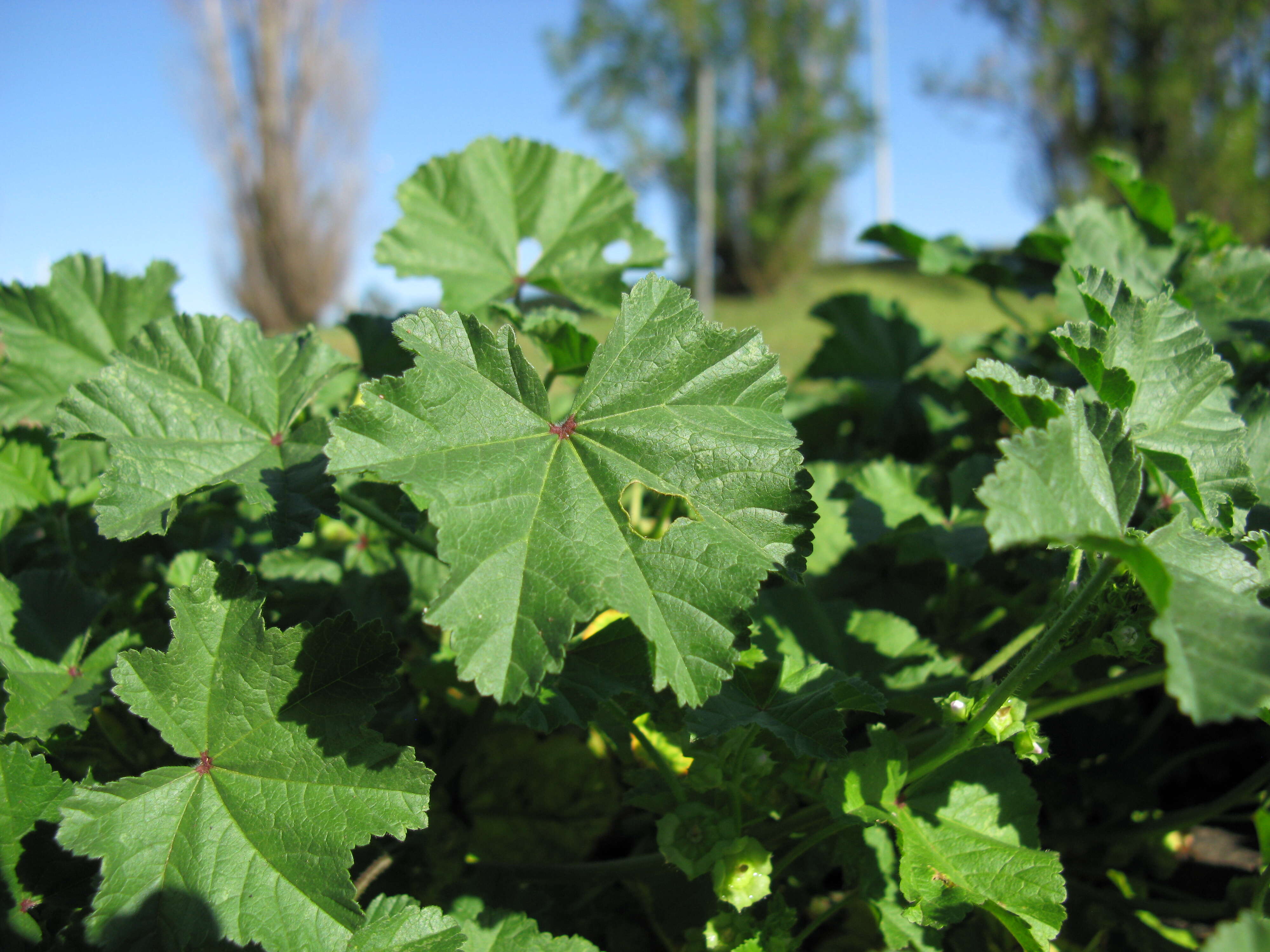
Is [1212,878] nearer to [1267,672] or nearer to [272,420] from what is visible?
[1267,672]

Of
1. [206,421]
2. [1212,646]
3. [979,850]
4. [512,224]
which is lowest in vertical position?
[979,850]

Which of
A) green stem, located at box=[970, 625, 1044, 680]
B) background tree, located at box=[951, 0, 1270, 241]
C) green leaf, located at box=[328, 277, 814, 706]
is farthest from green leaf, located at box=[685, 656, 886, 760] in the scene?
background tree, located at box=[951, 0, 1270, 241]

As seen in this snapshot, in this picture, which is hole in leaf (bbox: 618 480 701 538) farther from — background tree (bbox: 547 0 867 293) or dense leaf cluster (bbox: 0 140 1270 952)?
background tree (bbox: 547 0 867 293)

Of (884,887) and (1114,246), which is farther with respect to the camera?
(1114,246)

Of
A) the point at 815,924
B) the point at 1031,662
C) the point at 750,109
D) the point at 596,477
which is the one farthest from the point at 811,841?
the point at 750,109

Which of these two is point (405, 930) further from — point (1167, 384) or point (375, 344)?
point (1167, 384)

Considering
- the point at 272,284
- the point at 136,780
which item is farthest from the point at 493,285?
the point at 272,284
